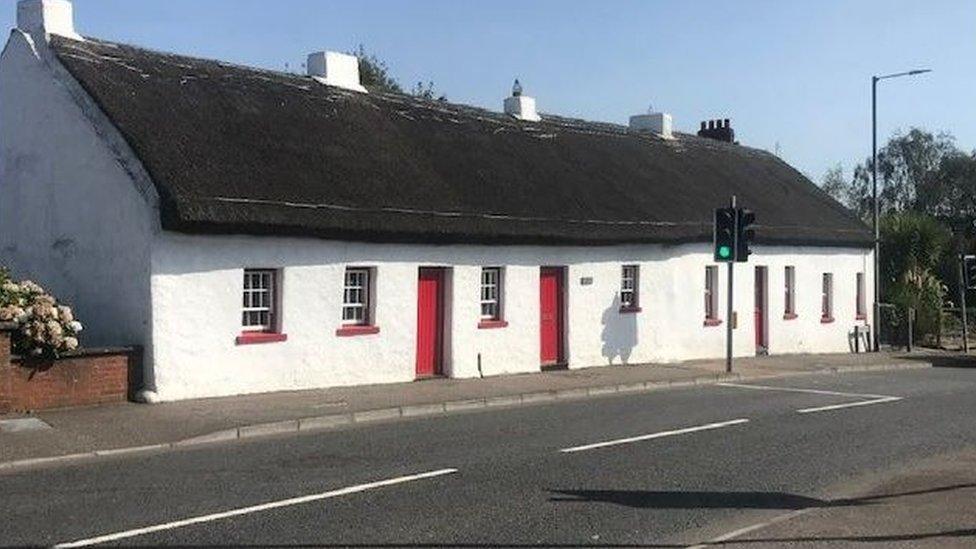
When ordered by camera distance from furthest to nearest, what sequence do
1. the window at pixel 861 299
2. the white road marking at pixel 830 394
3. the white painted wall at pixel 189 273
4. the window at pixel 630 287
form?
the window at pixel 861 299 → the window at pixel 630 287 → the white road marking at pixel 830 394 → the white painted wall at pixel 189 273

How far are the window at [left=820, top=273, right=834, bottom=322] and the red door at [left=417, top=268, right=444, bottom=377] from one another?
53.6ft

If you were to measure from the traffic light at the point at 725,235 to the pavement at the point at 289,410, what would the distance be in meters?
2.47

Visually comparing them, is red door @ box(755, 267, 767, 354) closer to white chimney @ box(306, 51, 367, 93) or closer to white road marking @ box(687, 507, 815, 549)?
white chimney @ box(306, 51, 367, 93)

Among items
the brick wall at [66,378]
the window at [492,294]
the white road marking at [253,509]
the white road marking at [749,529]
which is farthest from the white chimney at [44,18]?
the white road marking at [749,529]

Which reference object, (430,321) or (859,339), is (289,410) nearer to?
(430,321)

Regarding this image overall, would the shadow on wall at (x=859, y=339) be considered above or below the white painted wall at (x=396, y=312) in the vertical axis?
below

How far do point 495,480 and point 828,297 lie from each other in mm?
24833

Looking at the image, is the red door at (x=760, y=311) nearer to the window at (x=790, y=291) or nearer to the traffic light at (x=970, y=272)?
the window at (x=790, y=291)

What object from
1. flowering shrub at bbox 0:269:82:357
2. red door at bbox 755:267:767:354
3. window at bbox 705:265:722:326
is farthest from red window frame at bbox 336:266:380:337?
red door at bbox 755:267:767:354

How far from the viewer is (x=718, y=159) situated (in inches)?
1325

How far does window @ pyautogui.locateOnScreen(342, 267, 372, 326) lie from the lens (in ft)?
61.8

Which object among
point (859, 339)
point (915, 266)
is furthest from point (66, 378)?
point (915, 266)

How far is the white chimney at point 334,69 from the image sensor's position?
23298 millimetres

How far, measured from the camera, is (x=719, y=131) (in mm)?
39188
